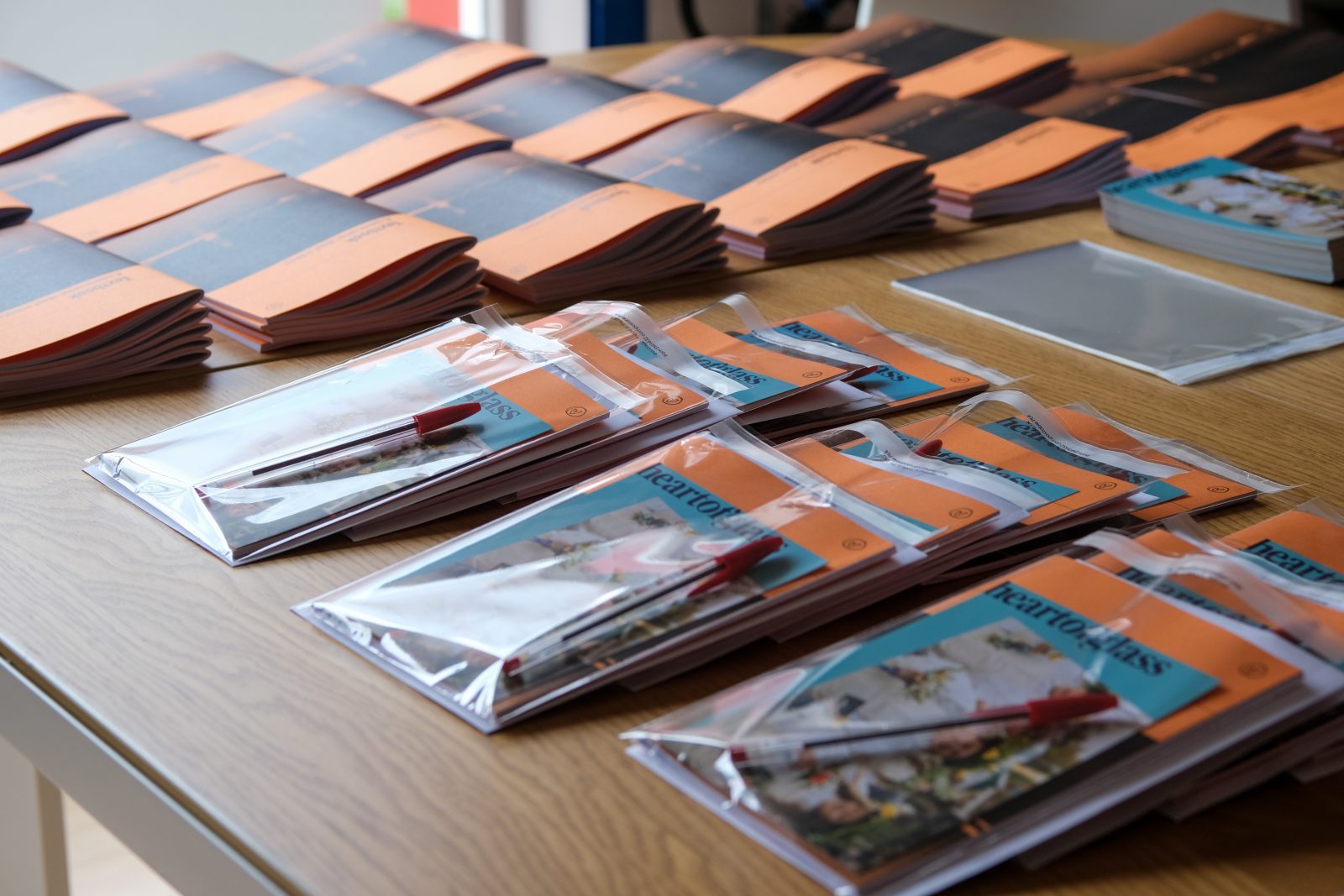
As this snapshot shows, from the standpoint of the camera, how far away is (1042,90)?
6.49 feet

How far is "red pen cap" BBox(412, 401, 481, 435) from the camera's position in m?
0.85

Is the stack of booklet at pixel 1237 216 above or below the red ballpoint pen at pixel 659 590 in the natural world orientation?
below

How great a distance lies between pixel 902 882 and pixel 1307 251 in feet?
3.43

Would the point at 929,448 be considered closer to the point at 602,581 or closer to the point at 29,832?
the point at 602,581

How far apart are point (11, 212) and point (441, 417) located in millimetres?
603

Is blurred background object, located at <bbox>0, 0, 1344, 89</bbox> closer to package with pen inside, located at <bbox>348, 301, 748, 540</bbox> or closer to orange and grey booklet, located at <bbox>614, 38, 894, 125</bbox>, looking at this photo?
orange and grey booklet, located at <bbox>614, 38, 894, 125</bbox>

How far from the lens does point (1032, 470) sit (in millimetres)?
828

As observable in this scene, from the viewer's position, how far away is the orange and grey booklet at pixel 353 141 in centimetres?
144

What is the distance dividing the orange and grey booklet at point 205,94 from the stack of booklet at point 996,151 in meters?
0.69

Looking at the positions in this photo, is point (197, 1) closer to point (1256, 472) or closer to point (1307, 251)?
point (1307, 251)

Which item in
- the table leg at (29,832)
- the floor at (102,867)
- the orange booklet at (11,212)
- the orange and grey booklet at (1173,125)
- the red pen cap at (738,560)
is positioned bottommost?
the floor at (102,867)

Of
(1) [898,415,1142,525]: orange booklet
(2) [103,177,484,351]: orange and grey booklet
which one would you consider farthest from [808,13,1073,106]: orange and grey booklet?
(1) [898,415,1142,525]: orange booklet

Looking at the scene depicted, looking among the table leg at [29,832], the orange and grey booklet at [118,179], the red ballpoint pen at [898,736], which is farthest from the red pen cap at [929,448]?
the orange and grey booklet at [118,179]

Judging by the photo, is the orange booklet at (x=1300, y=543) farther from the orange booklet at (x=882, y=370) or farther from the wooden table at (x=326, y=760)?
the orange booklet at (x=882, y=370)
